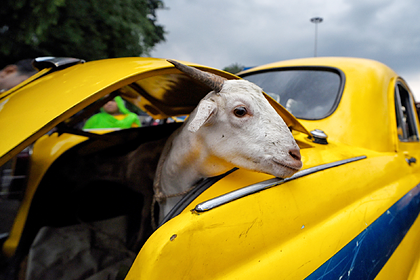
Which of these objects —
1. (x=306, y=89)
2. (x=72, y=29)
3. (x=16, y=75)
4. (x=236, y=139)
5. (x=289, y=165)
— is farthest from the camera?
(x=72, y=29)

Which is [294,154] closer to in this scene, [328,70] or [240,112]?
[240,112]

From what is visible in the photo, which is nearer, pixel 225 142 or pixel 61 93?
pixel 61 93

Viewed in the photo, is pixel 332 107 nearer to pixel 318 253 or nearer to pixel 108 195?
pixel 318 253

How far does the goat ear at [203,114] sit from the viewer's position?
1.17 metres

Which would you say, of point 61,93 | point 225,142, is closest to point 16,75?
point 61,93

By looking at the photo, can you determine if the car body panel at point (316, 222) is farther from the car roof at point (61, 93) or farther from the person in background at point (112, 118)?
the person in background at point (112, 118)

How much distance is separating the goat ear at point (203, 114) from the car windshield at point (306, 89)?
123 centimetres

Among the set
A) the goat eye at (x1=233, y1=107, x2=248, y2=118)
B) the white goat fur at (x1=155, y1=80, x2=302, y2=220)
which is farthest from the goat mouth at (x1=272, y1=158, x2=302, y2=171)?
the goat eye at (x1=233, y1=107, x2=248, y2=118)

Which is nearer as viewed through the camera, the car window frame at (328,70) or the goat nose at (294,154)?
the goat nose at (294,154)

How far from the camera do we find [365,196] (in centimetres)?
151

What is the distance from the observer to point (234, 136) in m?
1.32

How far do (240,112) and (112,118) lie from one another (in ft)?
13.1

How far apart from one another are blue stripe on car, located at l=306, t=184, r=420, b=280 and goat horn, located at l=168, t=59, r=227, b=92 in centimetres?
96

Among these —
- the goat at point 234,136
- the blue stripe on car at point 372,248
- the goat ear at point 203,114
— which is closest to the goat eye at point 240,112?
the goat at point 234,136
